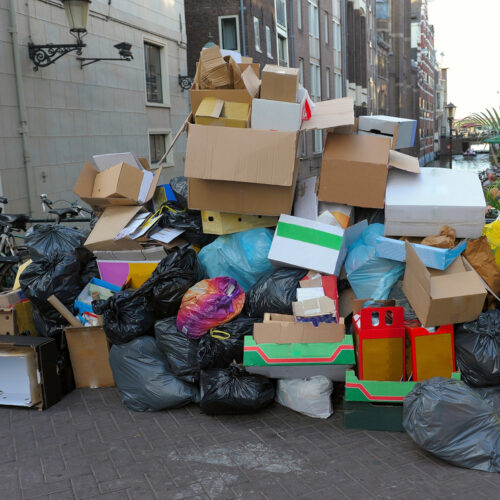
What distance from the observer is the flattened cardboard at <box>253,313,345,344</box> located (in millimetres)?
3447

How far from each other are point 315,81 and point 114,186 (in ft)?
75.7

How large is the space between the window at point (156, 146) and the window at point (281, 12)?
1162 centimetres

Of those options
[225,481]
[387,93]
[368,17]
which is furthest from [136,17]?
[387,93]

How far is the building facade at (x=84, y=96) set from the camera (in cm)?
790

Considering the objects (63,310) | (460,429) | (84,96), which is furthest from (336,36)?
(460,429)

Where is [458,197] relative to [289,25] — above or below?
below

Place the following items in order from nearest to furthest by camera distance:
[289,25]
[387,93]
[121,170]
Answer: [121,170] < [289,25] < [387,93]

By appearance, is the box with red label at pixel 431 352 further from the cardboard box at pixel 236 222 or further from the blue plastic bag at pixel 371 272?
the cardboard box at pixel 236 222

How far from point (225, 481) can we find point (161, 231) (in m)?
2.20

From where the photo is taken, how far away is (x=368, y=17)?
121ft

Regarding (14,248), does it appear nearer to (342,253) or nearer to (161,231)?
(161,231)

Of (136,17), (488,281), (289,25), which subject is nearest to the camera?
(488,281)

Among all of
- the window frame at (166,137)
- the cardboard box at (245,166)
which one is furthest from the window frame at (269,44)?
the cardboard box at (245,166)

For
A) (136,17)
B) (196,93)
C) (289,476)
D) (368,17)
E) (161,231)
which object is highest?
(368,17)
